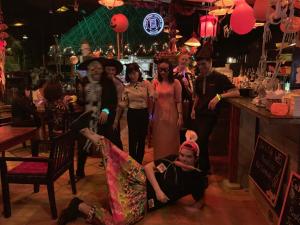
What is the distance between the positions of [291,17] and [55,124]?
3794 mm

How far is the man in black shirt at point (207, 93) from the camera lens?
3.98 m

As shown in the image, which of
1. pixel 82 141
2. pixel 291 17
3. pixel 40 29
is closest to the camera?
pixel 291 17

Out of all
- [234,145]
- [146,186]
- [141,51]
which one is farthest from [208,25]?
[141,51]

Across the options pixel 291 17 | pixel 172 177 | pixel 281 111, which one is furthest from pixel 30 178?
pixel 291 17

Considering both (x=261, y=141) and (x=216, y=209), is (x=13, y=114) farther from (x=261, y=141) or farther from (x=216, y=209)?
(x=261, y=141)

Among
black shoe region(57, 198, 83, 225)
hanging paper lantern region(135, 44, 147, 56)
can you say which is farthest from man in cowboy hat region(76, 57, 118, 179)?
hanging paper lantern region(135, 44, 147, 56)

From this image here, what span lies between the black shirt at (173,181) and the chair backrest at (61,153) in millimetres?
939

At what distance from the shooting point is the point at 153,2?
879 centimetres

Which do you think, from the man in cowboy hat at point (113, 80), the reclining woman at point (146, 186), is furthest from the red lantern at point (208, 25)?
the reclining woman at point (146, 186)

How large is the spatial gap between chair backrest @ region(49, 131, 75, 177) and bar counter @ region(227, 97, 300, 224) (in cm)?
184

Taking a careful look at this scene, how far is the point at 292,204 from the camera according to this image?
2.41m

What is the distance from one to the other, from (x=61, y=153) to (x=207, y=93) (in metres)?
1.96

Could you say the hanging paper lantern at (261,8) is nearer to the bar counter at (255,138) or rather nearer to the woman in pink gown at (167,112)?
the bar counter at (255,138)

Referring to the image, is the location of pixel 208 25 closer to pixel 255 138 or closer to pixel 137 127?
pixel 137 127
